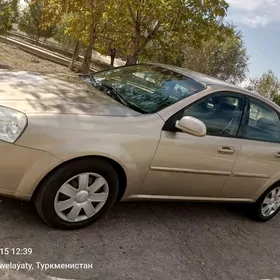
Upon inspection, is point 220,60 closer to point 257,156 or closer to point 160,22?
point 160,22

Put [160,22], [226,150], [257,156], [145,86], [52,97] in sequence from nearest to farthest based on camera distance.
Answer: [52,97]
[226,150]
[145,86]
[257,156]
[160,22]

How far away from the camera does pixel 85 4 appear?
10.2 meters

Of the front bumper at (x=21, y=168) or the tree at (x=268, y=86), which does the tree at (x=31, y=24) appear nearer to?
the tree at (x=268, y=86)

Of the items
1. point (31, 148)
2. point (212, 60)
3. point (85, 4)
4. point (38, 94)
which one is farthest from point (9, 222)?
point (212, 60)

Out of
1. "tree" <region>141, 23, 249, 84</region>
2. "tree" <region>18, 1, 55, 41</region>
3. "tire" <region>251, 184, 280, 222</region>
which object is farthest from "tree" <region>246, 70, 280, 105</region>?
"tire" <region>251, 184, 280, 222</region>

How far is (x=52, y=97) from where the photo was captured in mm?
2912

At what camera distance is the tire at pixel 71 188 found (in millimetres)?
2609

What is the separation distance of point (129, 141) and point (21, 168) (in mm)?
871

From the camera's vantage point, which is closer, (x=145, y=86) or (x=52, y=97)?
(x=52, y=97)

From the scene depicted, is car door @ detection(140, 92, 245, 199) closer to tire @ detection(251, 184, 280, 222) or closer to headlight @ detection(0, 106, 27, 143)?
tire @ detection(251, 184, 280, 222)

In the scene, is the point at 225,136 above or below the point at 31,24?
below

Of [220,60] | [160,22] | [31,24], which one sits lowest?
[31,24]

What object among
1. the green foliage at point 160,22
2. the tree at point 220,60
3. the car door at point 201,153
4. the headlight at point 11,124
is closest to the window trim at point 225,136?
the car door at point 201,153

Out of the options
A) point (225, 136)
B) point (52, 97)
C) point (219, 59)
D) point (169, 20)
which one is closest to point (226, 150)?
point (225, 136)
